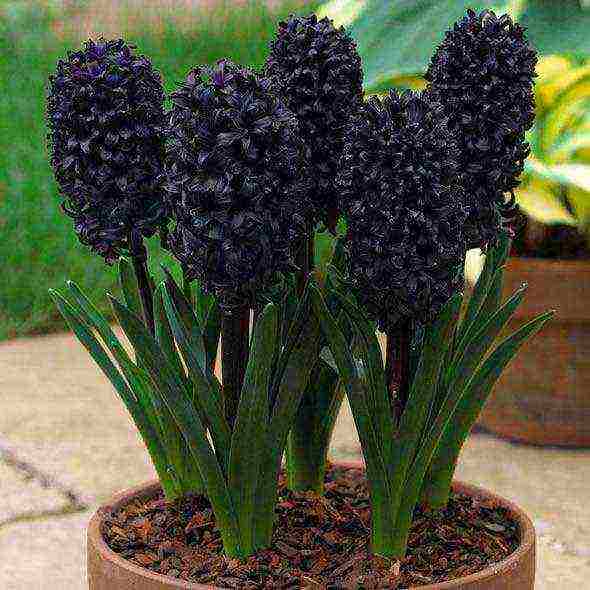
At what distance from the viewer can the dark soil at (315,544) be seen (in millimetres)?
922

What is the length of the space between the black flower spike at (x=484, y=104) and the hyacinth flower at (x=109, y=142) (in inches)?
9.6

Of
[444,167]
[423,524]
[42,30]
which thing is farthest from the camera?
[42,30]

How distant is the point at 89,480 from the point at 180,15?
2476mm

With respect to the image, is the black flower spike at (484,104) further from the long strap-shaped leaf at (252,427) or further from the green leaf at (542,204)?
the green leaf at (542,204)

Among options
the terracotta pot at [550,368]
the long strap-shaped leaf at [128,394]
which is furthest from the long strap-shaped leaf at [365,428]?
the terracotta pot at [550,368]

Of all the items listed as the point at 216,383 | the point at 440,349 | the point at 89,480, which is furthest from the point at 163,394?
the point at 89,480

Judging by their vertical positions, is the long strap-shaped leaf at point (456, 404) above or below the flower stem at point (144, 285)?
below

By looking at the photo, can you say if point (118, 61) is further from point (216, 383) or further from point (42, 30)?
point (42, 30)

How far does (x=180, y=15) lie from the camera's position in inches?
157

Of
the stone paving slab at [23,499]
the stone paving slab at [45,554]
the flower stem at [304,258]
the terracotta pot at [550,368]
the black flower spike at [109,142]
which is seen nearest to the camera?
the black flower spike at [109,142]

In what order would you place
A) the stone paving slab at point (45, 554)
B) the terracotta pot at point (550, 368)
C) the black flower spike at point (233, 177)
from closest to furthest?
the black flower spike at point (233, 177) → the stone paving slab at point (45, 554) → the terracotta pot at point (550, 368)

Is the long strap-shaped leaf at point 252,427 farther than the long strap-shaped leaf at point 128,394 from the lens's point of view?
No

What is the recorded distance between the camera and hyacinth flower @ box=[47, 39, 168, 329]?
89 centimetres

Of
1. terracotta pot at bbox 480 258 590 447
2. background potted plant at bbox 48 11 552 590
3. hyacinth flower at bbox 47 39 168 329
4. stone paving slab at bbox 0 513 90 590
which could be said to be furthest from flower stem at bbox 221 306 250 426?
terracotta pot at bbox 480 258 590 447
